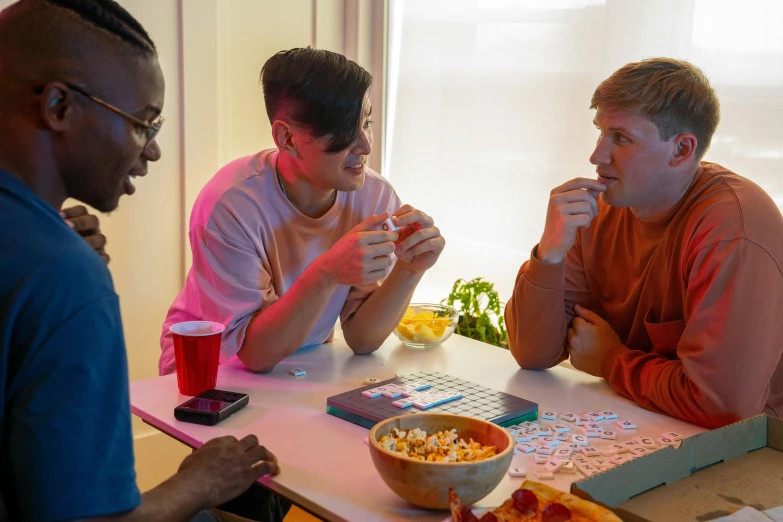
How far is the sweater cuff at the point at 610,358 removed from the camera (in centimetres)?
183

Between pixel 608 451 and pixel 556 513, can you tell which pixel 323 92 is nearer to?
pixel 608 451

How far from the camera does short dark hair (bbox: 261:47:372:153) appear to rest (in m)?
2.02

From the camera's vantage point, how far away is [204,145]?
3.05 m

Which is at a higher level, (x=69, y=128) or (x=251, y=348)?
(x=69, y=128)

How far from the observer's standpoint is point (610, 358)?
1840 mm

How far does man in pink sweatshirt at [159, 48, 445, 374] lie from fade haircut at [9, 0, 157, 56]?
0.80 m

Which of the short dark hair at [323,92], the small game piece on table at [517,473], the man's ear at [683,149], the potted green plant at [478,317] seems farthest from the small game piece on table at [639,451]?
the potted green plant at [478,317]

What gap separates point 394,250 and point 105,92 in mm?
952

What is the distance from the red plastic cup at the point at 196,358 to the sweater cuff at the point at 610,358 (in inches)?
32.8

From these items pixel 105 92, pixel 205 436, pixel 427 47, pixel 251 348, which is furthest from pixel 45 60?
pixel 427 47

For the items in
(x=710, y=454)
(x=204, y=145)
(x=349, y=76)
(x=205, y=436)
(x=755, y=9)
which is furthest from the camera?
(x=204, y=145)

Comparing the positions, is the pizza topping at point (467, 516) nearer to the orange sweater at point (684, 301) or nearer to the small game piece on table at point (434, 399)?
the small game piece on table at point (434, 399)

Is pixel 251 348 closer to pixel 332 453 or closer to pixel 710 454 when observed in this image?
pixel 332 453

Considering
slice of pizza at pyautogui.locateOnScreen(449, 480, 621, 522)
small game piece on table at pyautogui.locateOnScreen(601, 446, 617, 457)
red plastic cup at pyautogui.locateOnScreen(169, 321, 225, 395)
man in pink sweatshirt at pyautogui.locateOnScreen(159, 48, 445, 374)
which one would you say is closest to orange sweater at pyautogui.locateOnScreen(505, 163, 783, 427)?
small game piece on table at pyautogui.locateOnScreen(601, 446, 617, 457)
